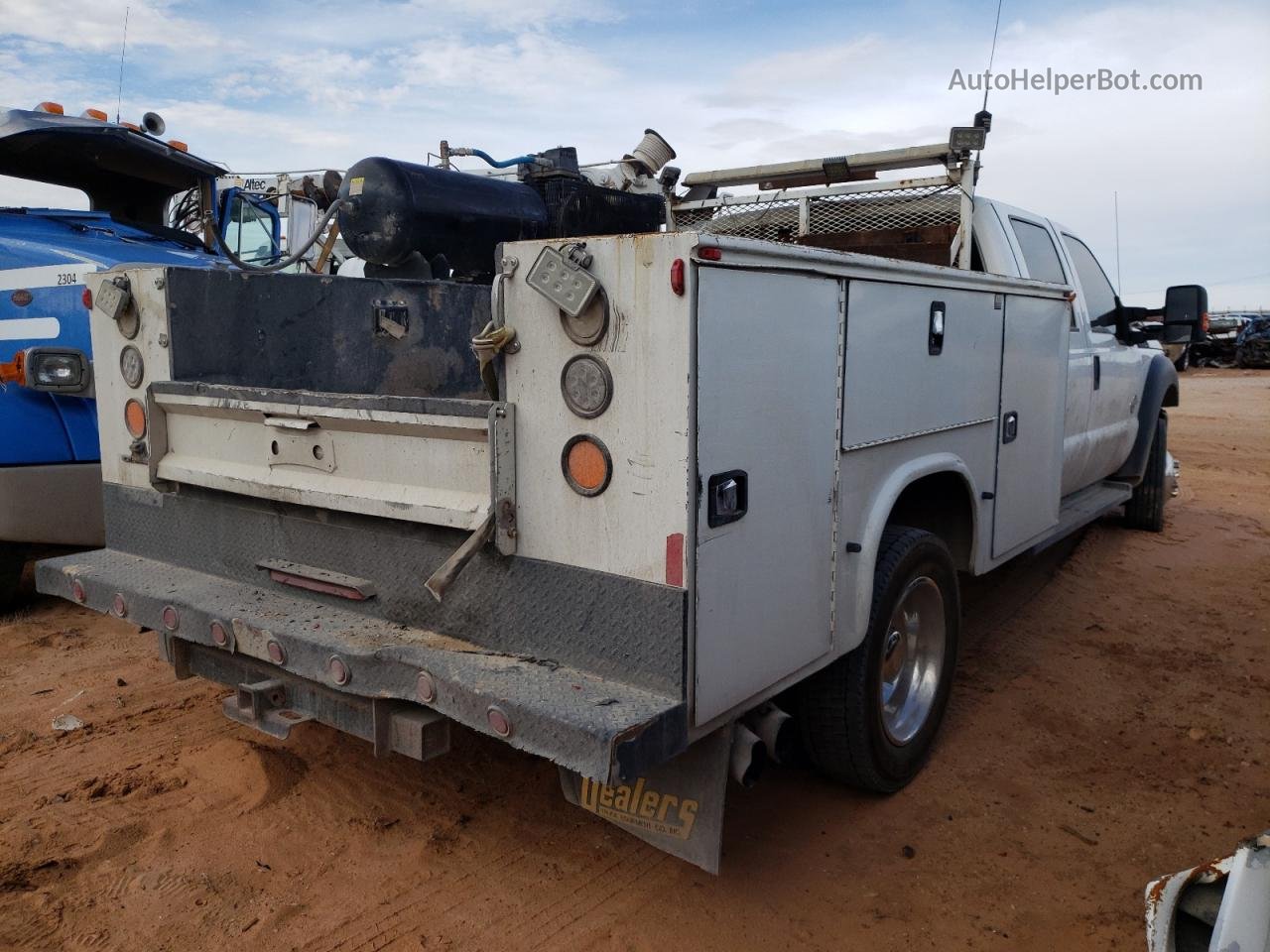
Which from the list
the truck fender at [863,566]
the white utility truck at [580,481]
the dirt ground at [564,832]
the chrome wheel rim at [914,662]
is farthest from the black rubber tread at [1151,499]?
the truck fender at [863,566]

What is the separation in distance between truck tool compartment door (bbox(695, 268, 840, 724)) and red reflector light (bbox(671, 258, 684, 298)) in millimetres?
45

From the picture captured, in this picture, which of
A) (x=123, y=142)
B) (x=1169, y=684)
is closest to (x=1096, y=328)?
(x=1169, y=684)

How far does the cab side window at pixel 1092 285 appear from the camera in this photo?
5492mm

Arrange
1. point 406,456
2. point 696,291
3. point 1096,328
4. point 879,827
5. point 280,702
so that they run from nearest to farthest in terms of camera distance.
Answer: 1. point 696,291
2. point 406,456
3. point 280,702
4. point 879,827
5. point 1096,328

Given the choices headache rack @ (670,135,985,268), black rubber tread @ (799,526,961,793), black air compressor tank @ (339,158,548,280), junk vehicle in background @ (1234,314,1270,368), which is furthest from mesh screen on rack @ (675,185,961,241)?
junk vehicle in background @ (1234,314,1270,368)

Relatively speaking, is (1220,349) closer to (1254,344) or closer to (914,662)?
(1254,344)

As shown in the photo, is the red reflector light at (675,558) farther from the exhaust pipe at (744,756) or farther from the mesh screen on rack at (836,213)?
the mesh screen on rack at (836,213)

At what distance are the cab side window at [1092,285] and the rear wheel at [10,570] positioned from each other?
5.71 metres

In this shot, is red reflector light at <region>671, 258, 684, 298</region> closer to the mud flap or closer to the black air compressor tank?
the mud flap

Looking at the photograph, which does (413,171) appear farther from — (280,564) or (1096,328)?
(1096,328)

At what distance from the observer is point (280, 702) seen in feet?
9.57

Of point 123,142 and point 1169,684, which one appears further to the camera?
point 123,142

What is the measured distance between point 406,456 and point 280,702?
0.88 metres

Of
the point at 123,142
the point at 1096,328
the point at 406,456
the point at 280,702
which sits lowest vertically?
the point at 280,702
